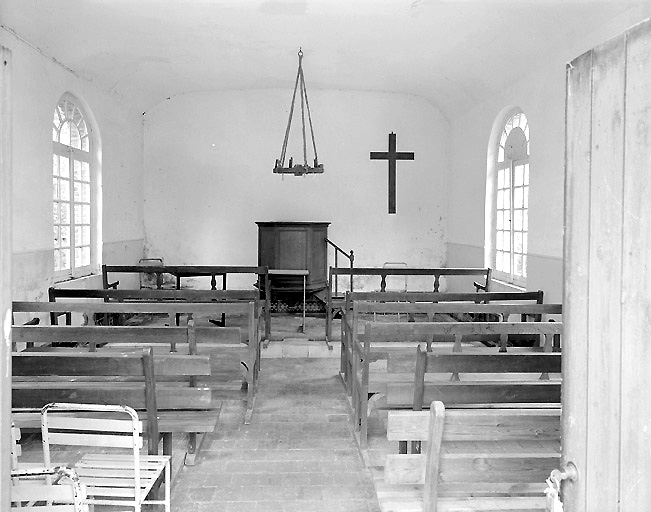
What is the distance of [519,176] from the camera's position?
7.69 meters

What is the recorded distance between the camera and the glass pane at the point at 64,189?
7199 mm

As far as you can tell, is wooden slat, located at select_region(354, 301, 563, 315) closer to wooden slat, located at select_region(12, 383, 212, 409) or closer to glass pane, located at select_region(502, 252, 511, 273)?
wooden slat, located at select_region(12, 383, 212, 409)

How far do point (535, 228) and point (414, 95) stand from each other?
4.10m

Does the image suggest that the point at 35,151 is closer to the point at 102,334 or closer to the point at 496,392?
the point at 102,334

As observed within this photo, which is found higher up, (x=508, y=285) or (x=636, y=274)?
(x=636, y=274)

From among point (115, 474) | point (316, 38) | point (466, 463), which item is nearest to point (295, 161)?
point (316, 38)

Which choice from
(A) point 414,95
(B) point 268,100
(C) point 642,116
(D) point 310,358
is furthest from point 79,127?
(C) point 642,116

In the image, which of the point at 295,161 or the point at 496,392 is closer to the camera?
the point at 496,392

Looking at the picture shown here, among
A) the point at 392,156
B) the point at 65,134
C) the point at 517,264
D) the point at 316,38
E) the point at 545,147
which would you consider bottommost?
the point at 517,264

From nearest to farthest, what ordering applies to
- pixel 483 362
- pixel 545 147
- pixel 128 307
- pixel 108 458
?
pixel 108 458 < pixel 483 362 < pixel 128 307 < pixel 545 147

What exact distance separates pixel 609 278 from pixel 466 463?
4.05 ft

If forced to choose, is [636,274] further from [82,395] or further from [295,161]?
[295,161]

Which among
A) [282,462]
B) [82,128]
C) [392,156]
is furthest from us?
[392,156]

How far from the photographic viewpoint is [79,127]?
25.6ft
